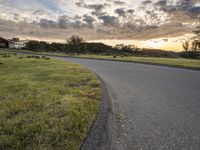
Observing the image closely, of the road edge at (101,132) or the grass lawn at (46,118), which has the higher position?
the grass lawn at (46,118)

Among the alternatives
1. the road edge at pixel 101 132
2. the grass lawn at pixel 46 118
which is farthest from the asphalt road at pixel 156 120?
the grass lawn at pixel 46 118

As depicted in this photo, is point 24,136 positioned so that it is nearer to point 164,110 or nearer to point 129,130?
point 129,130

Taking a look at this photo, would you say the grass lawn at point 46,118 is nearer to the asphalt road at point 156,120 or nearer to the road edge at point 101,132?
the road edge at point 101,132

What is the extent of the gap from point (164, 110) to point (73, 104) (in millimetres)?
2486

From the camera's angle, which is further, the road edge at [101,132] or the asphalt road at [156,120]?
the asphalt road at [156,120]

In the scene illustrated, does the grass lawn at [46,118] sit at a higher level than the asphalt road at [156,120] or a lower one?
higher

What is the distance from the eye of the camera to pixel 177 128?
4.49 meters

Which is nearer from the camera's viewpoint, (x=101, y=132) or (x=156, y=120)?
(x=101, y=132)

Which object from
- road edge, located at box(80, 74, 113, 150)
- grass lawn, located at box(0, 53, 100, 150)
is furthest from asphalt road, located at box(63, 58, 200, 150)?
grass lawn, located at box(0, 53, 100, 150)

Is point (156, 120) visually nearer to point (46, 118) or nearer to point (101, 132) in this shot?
point (101, 132)

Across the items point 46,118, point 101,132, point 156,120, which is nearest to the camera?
point 101,132

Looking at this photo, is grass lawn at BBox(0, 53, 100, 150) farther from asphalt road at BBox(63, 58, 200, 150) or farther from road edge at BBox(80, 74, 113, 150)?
asphalt road at BBox(63, 58, 200, 150)

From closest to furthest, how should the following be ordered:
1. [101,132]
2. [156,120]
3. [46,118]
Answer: [101,132], [46,118], [156,120]

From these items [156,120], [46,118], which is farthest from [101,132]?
[156,120]
